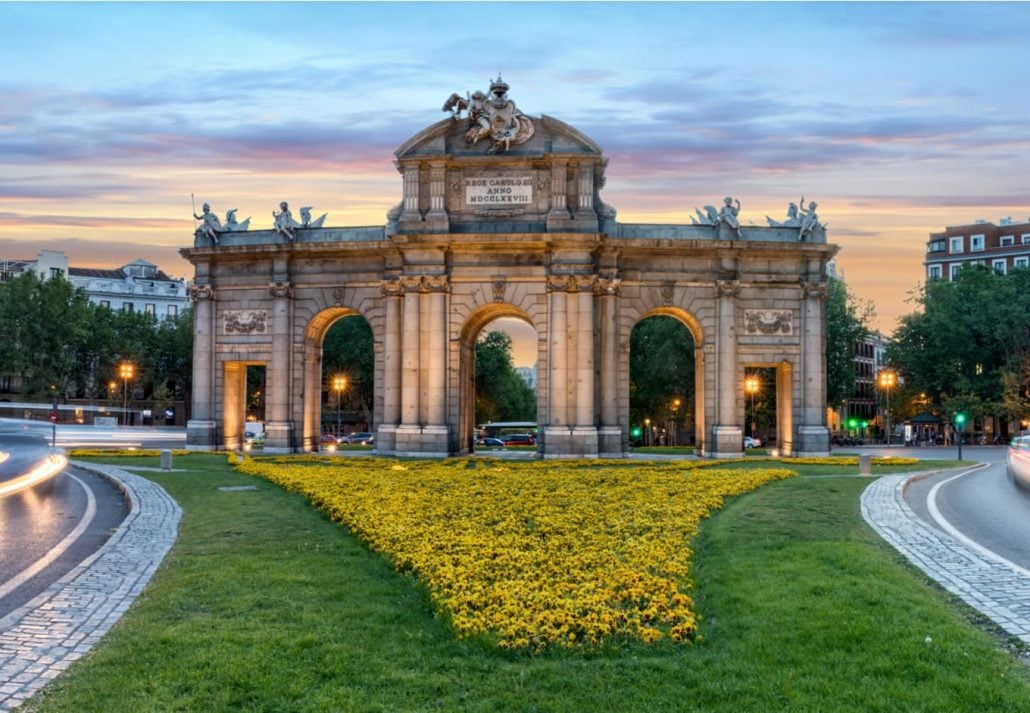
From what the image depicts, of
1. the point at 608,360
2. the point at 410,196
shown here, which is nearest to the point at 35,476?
the point at 410,196

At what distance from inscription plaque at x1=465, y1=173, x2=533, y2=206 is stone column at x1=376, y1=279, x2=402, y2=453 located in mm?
5863

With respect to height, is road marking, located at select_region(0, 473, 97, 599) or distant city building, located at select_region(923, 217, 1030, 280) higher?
distant city building, located at select_region(923, 217, 1030, 280)

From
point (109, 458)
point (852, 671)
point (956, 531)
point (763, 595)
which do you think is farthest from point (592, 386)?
point (852, 671)

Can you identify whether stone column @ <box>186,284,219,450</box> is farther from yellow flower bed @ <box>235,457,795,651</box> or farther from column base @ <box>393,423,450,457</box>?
yellow flower bed @ <box>235,457,795,651</box>

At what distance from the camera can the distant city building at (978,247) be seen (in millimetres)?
121875

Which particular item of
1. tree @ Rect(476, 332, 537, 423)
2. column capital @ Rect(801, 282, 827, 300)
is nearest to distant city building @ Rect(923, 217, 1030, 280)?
tree @ Rect(476, 332, 537, 423)

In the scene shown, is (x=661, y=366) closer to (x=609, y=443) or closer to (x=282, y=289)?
(x=609, y=443)

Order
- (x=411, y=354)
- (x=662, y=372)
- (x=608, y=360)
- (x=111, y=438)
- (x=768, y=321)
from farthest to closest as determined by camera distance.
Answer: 1. (x=662, y=372)
2. (x=111, y=438)
3. (x=768, y=321)
4. (x=608, y=360)
5. (x=411, y=354)

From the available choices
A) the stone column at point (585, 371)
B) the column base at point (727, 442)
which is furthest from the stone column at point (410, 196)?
the column base at point (727, 442)

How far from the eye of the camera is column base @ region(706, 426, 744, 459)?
48469 mm

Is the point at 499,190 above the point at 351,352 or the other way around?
above

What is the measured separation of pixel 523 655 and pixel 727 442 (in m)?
38.3

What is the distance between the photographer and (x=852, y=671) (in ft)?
34.9

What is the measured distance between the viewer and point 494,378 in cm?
10344
